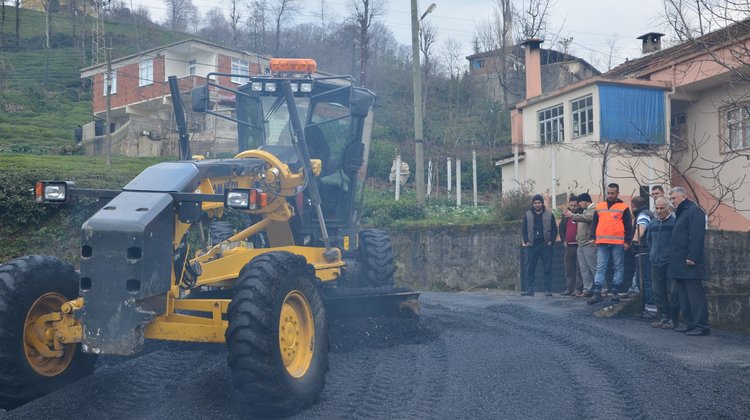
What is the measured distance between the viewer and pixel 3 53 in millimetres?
49688

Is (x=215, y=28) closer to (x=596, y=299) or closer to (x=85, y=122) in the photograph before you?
(x=85, y=122)

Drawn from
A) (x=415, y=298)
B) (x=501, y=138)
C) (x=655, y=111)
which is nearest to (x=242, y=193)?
(x=415, y=298)

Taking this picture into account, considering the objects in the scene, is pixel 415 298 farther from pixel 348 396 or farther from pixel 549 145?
pixel 549 145

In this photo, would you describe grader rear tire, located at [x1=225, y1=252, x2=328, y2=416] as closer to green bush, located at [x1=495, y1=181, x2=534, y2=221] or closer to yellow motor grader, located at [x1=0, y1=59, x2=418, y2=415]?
yellow motor grader, located at [x1=0, y1=59, x2=418, y2=415]

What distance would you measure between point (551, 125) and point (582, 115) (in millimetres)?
1713

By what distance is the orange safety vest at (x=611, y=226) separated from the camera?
10.8 meters

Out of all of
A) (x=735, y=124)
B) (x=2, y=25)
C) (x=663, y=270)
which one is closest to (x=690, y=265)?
(x=663, y=270)

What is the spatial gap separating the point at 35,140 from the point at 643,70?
84.4ft

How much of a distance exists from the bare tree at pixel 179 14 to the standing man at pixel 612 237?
2672 inches

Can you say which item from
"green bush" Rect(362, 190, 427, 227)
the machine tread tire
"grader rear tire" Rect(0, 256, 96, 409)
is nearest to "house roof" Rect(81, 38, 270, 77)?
"green bush" Rect(362, 190, 427, 227)

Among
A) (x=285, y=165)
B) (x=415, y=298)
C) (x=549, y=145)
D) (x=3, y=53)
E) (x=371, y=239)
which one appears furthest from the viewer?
(x=3, y=53)

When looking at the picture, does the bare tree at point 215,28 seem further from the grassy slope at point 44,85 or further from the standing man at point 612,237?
the standing man at point 612,237

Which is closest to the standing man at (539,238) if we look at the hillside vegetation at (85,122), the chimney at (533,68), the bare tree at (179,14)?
the hillside vegetation at (85,122)

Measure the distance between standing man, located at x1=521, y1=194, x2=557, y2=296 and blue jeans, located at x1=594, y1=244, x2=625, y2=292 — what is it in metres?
1.72
